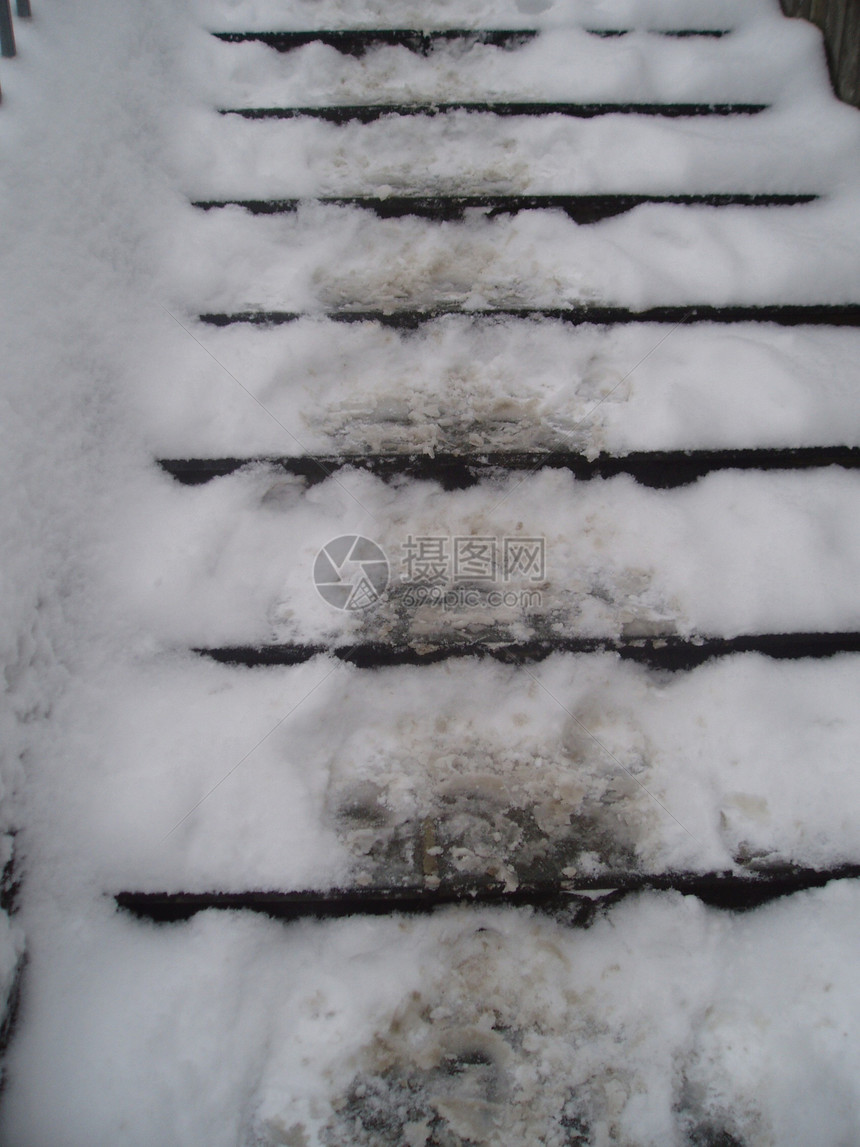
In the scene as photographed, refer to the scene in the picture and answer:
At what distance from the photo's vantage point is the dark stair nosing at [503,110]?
4.58 ft

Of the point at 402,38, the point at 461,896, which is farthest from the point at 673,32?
the point at 461,896

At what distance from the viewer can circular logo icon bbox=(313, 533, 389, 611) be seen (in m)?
0.97

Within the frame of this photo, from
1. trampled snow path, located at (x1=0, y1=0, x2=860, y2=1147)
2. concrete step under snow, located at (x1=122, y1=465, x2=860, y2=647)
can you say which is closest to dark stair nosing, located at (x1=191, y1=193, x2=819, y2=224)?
trampled snow path, located at (x1=0, y1=0, x2=860, y2=1147)

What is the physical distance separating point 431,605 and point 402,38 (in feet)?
→ 4.78

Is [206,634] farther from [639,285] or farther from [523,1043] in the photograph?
[639,285]

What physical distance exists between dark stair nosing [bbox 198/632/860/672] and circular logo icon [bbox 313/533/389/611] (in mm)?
77

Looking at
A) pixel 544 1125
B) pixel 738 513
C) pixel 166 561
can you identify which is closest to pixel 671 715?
pixel 738 513

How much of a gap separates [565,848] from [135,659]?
2.25 ft

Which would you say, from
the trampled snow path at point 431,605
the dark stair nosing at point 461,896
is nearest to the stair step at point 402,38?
the trampled snow path at point 431,605

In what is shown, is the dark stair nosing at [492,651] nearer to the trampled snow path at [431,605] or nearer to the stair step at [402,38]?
the trampled snow path at [431,605]

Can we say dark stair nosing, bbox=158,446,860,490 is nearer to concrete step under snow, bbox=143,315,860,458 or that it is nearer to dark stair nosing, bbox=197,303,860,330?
concrete step under snow, bbox=143,315,860,458

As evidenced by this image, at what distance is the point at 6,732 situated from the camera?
0.79m

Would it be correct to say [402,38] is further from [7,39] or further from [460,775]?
[460,775]

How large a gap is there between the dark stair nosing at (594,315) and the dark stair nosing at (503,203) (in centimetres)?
26
